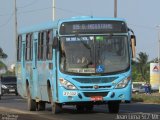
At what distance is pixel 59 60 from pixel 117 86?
2.15 metres

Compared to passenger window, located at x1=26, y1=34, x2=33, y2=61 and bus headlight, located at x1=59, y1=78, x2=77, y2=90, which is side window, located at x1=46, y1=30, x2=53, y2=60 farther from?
passenger window, located at x1=26, y1=34, x2=33, y2=61

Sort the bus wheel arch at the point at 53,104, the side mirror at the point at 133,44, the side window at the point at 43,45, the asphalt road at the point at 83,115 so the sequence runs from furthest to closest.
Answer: the side window at the point at 43,45 < the bus wheel arch at the point at 53,104 < the side mirror at the point at 133,44 < the asphalt road at the point at 83,115

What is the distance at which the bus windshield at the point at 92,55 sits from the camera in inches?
853

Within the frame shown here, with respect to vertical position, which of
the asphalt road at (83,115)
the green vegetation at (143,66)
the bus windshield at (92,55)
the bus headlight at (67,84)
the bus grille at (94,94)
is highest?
the bus windshield at (92,55)

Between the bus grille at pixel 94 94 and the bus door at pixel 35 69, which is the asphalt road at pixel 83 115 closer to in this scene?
the bus grille at pixel 94 94

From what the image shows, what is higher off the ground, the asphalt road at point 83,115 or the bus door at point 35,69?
the bus door at point 35,69

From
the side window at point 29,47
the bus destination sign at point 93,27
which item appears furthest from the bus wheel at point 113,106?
the side window at point 29,47

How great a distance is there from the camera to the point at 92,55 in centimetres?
2173

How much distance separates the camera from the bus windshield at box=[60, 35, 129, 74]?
21656 mm

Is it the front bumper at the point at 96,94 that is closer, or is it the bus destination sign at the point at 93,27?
the front bumper at the point at 96,94

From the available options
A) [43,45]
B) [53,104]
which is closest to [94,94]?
[53,104]

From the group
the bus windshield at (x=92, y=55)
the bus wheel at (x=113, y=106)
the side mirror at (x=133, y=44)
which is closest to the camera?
the bus windshield at (x=92, y=55)

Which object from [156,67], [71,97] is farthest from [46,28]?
[156,67]

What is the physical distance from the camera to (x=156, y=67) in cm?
7344
